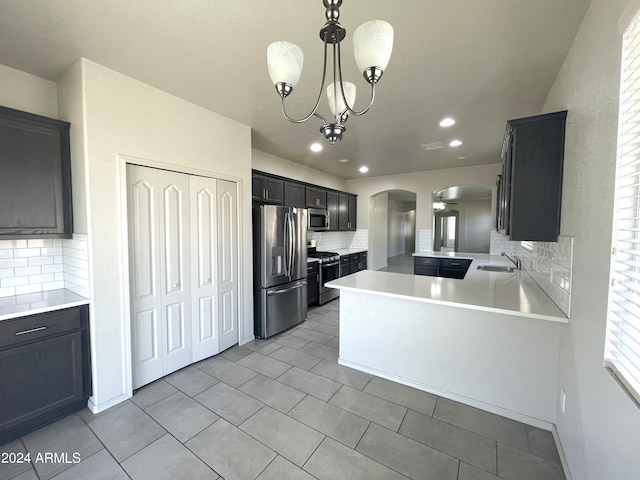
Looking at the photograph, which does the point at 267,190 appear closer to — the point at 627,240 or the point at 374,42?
the point at 374,42

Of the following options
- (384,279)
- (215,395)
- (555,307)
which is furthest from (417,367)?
(215,395)

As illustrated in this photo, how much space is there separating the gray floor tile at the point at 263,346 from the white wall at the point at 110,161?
1274 mm

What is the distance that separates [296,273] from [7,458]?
2889mm

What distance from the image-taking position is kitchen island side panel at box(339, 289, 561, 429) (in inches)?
76.9


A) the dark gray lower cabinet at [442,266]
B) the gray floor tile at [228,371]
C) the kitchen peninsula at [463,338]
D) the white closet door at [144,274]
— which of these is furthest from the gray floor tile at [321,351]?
the dark gray lower cabinet at [442,266]

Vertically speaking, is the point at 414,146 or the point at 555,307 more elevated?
the point at 414,146

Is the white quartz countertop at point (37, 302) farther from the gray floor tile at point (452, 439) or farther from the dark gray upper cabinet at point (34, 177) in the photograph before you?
the gray floor tile at point (452, 439)

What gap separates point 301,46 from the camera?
1823mm

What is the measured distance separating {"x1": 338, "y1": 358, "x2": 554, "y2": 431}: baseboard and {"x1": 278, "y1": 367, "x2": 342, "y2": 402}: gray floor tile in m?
0.38

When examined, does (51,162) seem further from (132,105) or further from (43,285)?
(43,285)

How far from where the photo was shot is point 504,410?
2053mm

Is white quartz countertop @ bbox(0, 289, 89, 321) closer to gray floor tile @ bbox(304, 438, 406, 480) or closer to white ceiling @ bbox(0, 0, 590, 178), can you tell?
white ceiling @ bbox(0, 0, 590, 178)

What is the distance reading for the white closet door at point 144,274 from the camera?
7.61 feet

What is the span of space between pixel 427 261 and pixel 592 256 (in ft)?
13.0
